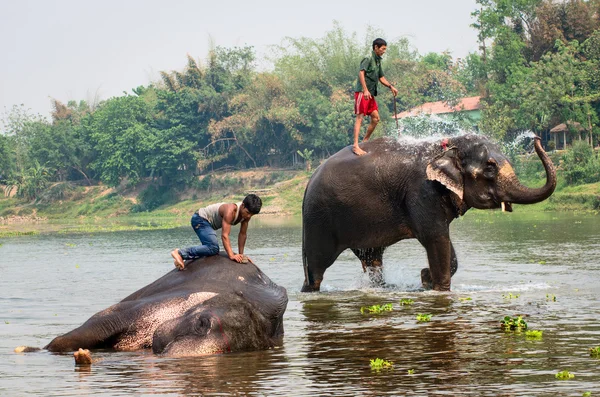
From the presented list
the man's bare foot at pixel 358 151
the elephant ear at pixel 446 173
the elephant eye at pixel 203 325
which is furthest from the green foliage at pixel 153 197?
the elephant eye at pixel 203 325

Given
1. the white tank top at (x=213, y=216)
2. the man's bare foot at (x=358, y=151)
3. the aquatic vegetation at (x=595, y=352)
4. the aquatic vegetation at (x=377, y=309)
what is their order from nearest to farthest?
1. the aquatic vegetation at (x=595, y=352)
2. the white tank top at (x=213, y=216)
3. the aquatic vegetation at (x=377, y=309)
4. the man's bare foot at (x=358, y=151)

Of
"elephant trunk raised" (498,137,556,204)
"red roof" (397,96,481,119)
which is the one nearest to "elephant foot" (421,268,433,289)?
"elephant trunk raised" (498,137,556,204)

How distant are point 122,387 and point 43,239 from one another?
32.9 metres

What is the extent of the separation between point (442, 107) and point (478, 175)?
5973cm

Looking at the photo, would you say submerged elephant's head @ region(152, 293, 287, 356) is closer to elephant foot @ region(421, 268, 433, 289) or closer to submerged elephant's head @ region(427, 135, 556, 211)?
submerged elephant's head @ region(427, 135, 556, 211)

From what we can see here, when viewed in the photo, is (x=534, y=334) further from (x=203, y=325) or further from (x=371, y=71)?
(x=371, y=71)

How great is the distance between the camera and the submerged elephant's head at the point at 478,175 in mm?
14859

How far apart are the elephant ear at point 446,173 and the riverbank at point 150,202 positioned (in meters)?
44.0

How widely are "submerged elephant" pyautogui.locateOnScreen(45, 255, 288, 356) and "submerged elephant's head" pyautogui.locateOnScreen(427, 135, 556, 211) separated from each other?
4722 millimetres

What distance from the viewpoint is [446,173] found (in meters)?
14.8

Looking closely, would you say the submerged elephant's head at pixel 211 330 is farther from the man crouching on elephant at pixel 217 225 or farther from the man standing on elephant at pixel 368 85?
the man standing on elephant at pixel 368 85

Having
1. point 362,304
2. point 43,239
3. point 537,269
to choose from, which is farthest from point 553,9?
point 362,304

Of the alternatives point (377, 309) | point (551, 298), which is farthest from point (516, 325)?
point (551, 298)

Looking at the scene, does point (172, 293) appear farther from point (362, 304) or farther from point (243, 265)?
point (362, 304)
